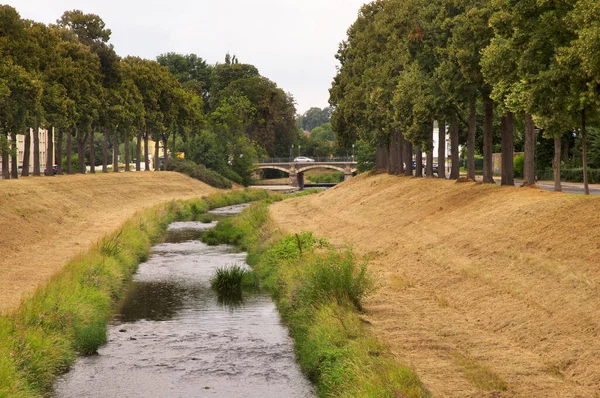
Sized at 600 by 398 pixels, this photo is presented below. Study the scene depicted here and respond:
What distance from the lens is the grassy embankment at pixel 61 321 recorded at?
17.8 metres

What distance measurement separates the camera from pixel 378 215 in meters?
49.7

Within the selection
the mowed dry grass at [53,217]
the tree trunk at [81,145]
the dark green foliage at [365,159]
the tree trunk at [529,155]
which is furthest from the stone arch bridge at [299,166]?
the tree trunk at [529,155]

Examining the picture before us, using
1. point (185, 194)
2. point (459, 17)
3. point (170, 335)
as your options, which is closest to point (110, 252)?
point (170, 335)

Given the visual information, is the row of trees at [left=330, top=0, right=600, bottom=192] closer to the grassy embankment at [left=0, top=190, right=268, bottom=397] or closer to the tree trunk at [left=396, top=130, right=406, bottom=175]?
the tree trunk at [left=396, top=130, right=406, bottom=175]

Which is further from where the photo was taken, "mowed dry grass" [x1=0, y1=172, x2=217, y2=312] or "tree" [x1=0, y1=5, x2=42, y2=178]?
"tree" [x1=0, y1=5, x2=42, y2=178]

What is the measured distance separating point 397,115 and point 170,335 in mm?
34378

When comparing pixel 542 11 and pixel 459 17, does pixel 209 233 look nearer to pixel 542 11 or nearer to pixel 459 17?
pixel 459 17

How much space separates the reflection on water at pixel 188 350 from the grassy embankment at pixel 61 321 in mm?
449

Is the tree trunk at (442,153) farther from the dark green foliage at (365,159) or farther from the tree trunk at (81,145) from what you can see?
the dark green foliage at (365,159)

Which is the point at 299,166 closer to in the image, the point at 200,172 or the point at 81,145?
the point at 200,172

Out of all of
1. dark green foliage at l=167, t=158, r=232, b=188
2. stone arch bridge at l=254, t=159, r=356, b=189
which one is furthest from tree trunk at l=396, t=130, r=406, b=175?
stone arch bridge at l=254, t=159, r=356, b=189

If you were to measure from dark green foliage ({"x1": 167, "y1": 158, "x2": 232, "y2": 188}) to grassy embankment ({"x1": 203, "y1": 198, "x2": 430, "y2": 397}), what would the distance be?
257ft

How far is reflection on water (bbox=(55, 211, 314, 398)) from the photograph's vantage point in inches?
750

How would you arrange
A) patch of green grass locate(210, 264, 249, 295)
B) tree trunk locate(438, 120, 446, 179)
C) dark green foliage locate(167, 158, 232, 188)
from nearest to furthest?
patch of green grass locate(210, 264, 249, 295)
tree trunk locate(438, 120, 446, 179)
dark green foliage locate(167, 158, 232, 188)
